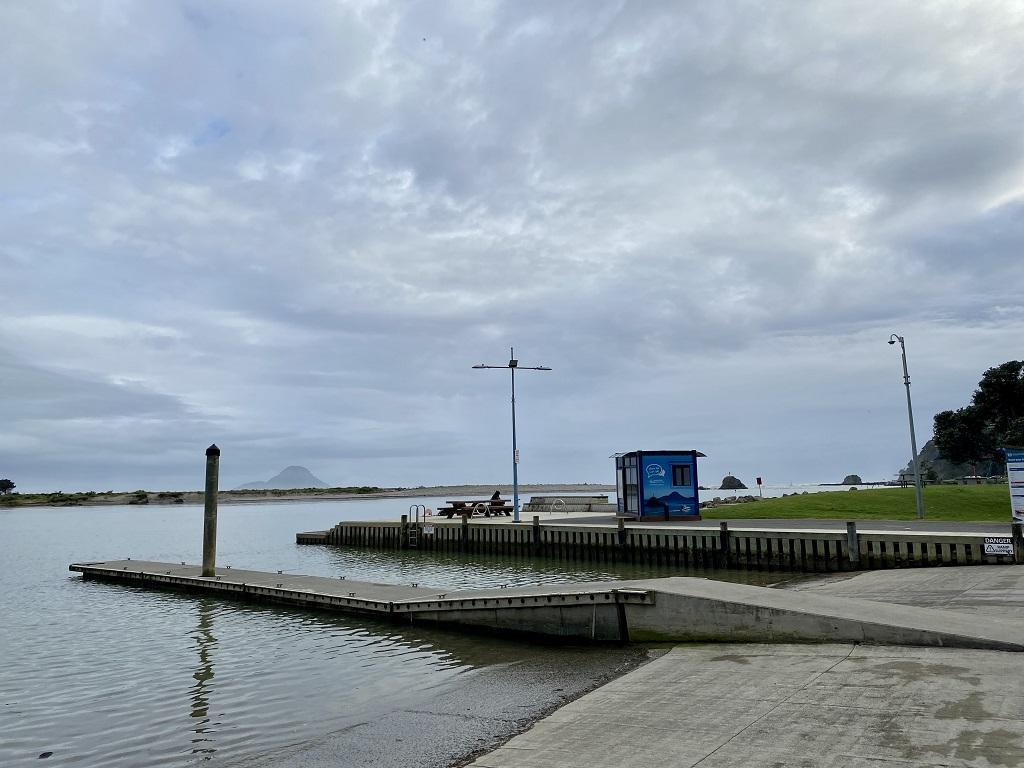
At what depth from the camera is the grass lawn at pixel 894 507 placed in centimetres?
3456

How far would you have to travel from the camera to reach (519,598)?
16.5 metres

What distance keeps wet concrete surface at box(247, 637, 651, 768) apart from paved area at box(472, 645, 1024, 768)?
77 centimetres

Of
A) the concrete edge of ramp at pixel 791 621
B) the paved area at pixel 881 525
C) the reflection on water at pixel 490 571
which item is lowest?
the reflection on water at pixel 490 571

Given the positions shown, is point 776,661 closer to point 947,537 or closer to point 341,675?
point 341,675

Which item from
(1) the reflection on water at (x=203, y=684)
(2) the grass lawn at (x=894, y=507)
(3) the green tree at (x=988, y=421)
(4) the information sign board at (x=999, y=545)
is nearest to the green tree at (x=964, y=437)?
(3) the green tree at (x=988, y=421)

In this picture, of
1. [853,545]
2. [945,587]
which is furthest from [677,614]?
[853,545]

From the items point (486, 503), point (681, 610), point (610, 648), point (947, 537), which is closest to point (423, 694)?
point (610, 648)

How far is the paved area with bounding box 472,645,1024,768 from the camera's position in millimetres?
7309

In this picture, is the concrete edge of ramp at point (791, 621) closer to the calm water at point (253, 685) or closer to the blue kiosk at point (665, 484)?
the calm water at point (253, 685)

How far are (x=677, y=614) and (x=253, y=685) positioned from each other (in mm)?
7902

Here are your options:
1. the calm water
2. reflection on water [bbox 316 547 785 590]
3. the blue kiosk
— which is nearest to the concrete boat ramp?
the calm water

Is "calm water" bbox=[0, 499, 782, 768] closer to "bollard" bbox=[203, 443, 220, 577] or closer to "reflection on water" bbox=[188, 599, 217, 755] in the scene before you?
"reflection on water" bbox=[188, 599, 217, 755]

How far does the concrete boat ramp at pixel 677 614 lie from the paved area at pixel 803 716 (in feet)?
1.47

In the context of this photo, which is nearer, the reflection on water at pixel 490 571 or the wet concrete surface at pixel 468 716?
the wet concrete surface at pixel 468 716
